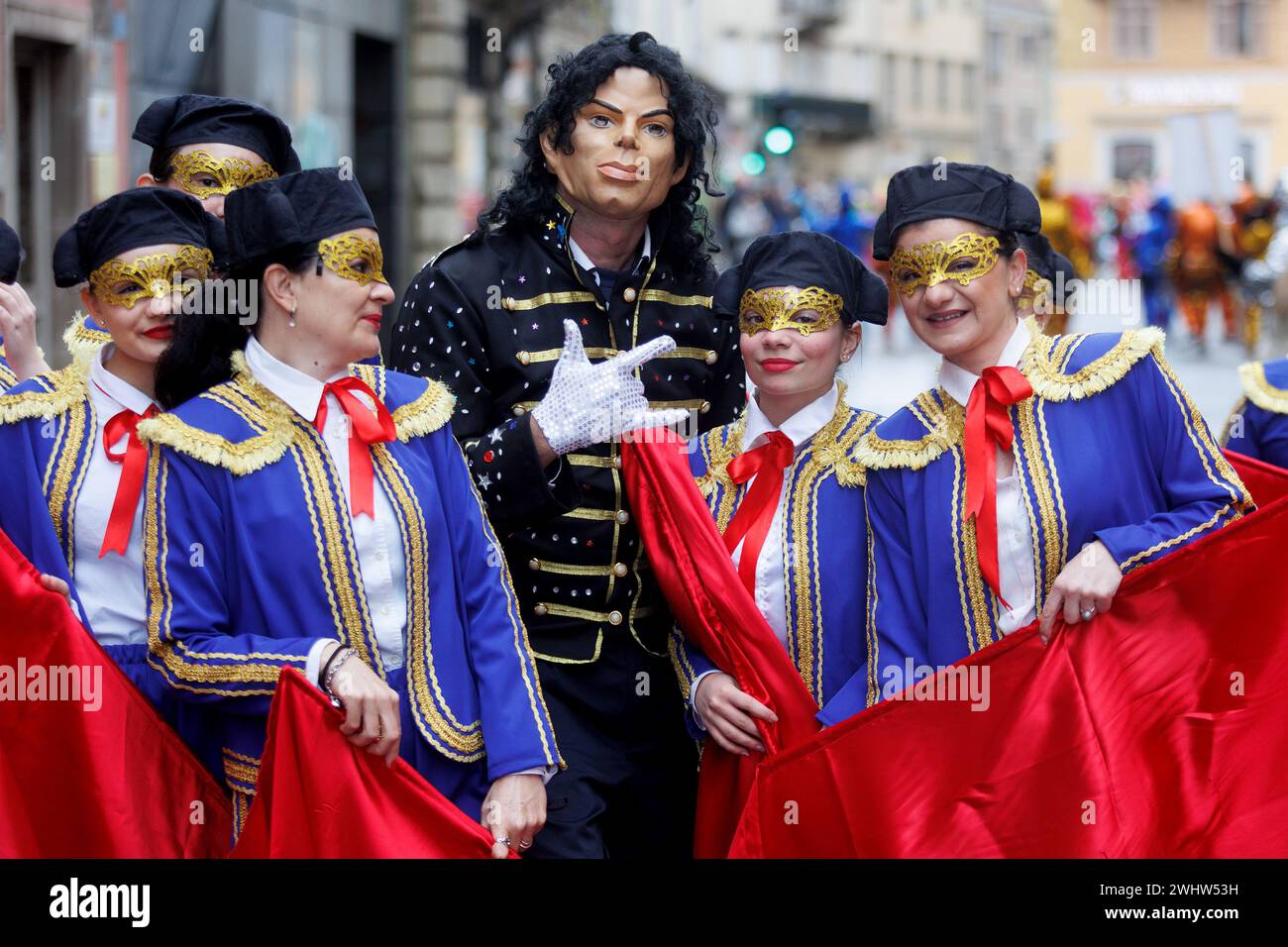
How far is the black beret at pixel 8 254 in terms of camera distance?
4414mm

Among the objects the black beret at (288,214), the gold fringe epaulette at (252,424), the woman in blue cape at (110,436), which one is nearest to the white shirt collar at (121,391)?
the woman in blue cape at (110,436)

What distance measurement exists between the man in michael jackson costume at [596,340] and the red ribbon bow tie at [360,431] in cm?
46

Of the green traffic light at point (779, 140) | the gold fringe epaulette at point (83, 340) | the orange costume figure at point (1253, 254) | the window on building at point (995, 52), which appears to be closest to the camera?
the gold fringe epaulette at point (83, 340)

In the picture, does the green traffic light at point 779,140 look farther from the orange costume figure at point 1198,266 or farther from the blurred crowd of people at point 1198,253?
the orange costume figure at point 1198,266

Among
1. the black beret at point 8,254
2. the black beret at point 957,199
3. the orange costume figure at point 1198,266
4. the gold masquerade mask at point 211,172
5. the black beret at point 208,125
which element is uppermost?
the orange costume figure at point 1198,266

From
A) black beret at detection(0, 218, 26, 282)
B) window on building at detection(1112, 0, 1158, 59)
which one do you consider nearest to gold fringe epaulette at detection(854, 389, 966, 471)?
black beret at detection(0, 218, 26, 282)

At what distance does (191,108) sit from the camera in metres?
4.91

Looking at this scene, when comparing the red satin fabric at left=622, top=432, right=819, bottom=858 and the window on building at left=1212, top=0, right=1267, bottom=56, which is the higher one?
the window on building at left=1212, top=0, right=1267, bottom=56

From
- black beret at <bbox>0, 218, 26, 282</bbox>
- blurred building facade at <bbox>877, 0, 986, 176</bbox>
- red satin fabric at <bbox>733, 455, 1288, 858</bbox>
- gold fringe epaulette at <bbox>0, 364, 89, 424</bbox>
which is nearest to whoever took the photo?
red satin fabric at <bbox>733, 455, 1288, 858</bbox>

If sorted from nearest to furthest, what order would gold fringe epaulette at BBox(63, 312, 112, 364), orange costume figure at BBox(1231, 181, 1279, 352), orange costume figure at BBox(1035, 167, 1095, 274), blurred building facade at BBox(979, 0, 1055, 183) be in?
gold fringe epaulette at BBox(63, 312, 112, 364) → orange costume figure at BBox(1035, 167, 1095, 274) → orange costume figure at BBox(1231, 181, 1279, 352) → blurred building facade at BBox(979, 0, 1055, 183)

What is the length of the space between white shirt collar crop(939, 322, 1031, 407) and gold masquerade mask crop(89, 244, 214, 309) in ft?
5.27

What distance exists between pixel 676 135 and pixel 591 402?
81cm

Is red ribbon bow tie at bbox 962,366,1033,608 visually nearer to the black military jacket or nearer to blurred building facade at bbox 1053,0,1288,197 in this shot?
the black military jacket

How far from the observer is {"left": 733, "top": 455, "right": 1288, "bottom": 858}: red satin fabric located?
12.4 feet
